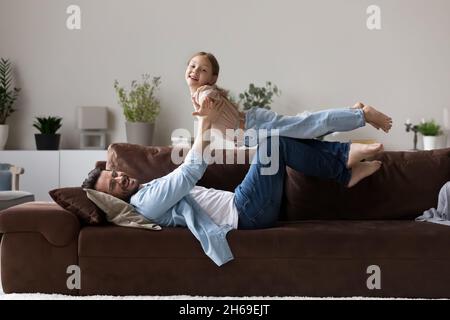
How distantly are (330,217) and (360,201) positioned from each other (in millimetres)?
192

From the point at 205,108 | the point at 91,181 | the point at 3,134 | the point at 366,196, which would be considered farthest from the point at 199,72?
the point at 3,134

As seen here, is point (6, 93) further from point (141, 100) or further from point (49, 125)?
point (141, 100)

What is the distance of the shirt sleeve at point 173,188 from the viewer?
9.93 feet

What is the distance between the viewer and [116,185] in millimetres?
3225

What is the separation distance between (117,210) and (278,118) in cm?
93

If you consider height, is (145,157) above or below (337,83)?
below

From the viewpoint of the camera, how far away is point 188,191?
3068 millimetres

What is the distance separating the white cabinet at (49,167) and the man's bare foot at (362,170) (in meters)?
3.32

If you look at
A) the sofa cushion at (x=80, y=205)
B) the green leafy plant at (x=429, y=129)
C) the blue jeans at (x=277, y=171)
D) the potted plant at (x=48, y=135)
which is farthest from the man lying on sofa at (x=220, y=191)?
the green leafy plant at (x=429, y=129)

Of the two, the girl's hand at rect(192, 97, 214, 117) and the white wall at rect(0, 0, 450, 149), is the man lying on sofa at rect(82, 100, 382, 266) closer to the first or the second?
the girl's hand at rect(192, 97, 214, 117)

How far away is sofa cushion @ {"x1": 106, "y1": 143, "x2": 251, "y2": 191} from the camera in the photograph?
139 inches

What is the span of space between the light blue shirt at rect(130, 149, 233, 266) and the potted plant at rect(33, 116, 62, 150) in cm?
330
